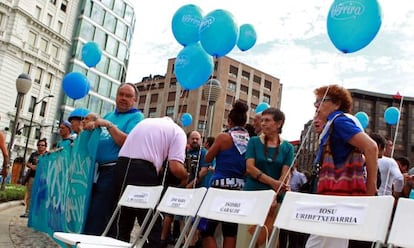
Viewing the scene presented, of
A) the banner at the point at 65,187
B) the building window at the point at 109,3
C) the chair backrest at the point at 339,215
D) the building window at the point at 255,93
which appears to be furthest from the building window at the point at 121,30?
the chair backrest at the point at 339,215

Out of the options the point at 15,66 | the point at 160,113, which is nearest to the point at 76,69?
the point at 15,66

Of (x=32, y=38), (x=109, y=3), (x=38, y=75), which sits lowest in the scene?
A: (x=38, y=75)

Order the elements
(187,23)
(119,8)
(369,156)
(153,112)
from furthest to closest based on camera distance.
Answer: (153,112) → (119,8) → (187,23) → (369,156)

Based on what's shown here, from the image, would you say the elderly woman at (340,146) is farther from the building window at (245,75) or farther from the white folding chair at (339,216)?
the building window at (245,75)

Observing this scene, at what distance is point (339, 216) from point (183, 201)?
4.28 feet

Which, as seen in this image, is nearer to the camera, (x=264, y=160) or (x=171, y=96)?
(x=264, y=160)

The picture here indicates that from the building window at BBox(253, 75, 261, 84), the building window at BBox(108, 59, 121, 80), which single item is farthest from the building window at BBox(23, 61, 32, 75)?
the building window at BBox(253, 75, 261, 84)

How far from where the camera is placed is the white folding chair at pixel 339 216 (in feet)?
6.23

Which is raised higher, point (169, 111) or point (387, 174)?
point (169, 111)

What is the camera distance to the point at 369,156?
8.21ft

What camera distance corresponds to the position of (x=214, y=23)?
6.27m

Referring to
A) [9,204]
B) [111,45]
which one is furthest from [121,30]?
[9,204]

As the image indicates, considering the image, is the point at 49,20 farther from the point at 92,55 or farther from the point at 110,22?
the point at 92,55

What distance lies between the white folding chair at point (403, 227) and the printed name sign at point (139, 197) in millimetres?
1936
